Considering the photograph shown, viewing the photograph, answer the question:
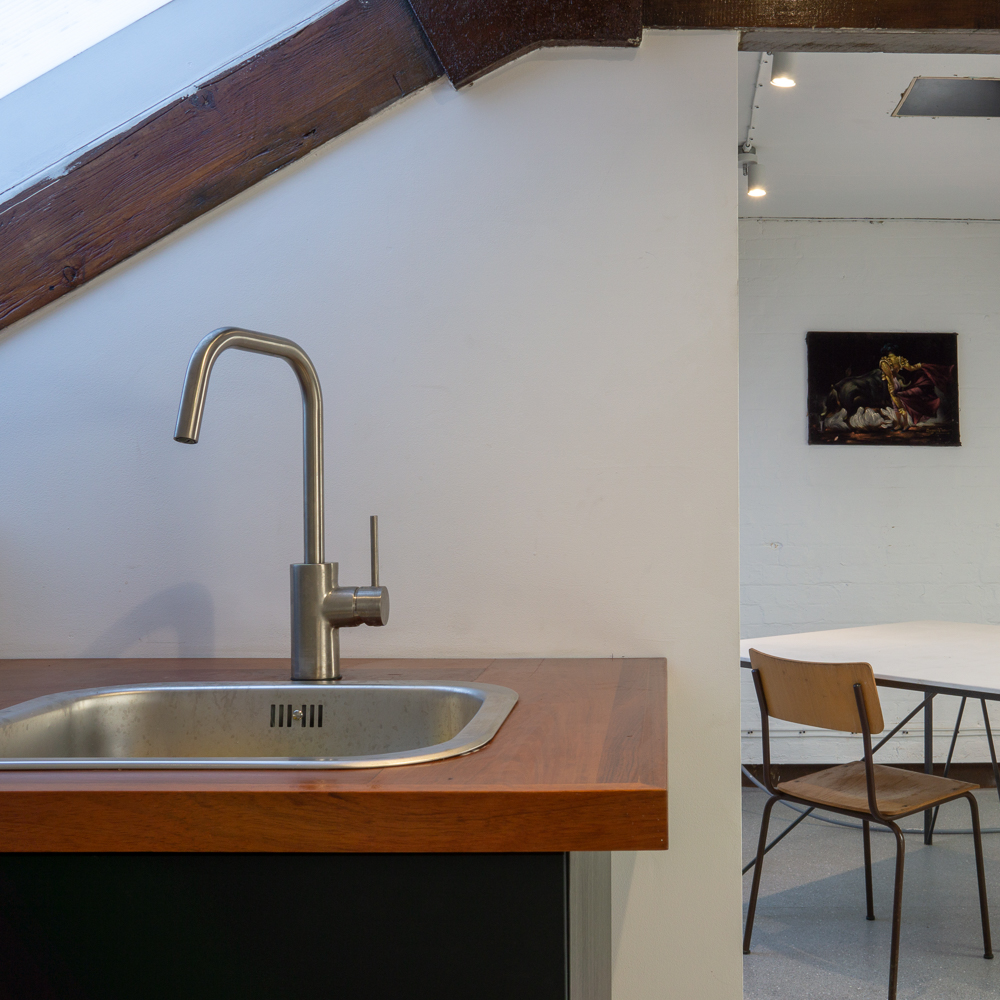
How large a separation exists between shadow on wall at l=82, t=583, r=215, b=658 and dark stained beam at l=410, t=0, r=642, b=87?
2.73 ft

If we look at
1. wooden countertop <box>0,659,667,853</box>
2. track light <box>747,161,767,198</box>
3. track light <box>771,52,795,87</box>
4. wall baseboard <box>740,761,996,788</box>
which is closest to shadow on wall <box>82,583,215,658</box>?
wooden countertop <box>0,659,667,853</box>

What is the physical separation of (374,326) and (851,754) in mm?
3707

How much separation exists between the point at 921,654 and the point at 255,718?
2244 mm

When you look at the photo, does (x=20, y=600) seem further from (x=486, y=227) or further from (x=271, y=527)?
(x=486, y=227)

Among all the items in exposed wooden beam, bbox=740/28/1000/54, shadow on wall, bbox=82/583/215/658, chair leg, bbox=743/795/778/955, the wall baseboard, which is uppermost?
exposed wooden beam, bbox=740/28/1000/54

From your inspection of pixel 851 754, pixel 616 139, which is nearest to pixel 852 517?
pixel 851 754

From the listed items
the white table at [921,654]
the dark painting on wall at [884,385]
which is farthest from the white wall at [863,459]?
the white table at [921,654]

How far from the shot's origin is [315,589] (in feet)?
3.61

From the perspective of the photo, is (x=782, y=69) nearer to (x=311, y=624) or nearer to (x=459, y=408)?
Answer: (x=459, y=408)

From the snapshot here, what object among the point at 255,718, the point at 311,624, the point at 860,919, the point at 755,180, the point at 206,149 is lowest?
the point at 860,919

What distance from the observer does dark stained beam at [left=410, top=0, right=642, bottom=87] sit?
51.4 inches

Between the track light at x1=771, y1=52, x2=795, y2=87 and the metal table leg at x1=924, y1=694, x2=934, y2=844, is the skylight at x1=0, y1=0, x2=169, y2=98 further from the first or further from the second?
the metal table leg at x1=924, y1=694, x2=934, y2=844

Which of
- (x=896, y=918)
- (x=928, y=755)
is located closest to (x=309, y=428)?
(x=896, y=918)

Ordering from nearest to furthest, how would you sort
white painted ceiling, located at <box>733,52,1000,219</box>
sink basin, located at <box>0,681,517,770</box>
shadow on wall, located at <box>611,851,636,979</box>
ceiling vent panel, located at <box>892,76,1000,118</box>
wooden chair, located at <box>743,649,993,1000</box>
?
sink basin, located at <box>0,681,517,770</box>
shadow on wall, located at <box>611,851,636,979</box>
wooden chair, located at <box>743,649,993,1000</box>
white painted ceiling, located at <box>733,52,1000,219</box>
ceiling vent panel, located at <box>892,76,1000,118</box>
